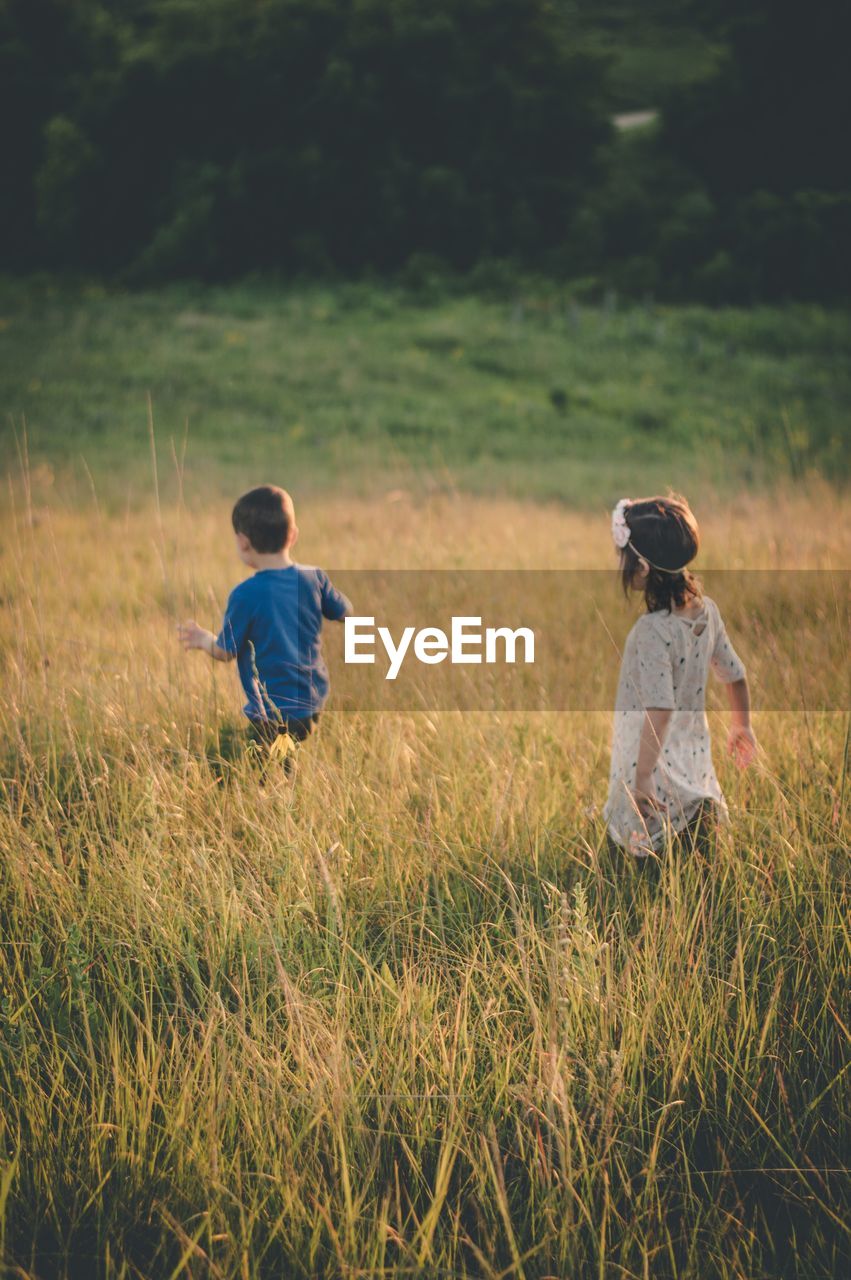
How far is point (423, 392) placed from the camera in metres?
15.7

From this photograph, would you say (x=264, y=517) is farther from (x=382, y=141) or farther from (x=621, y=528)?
(x=382, y=141)

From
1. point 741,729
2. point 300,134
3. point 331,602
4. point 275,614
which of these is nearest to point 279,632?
point 275,614

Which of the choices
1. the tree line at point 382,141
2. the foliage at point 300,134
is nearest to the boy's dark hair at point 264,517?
the tree line at point 382,141

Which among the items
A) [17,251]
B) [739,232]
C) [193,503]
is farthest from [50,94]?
[193,503]

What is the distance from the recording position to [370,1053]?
1686 millimetres

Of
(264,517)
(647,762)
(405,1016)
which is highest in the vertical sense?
(264,517)

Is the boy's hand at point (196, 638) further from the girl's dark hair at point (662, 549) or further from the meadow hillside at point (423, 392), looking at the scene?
A: the meadow hillside at point (423, 392)

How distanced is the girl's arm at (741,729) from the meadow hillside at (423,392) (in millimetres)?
5351

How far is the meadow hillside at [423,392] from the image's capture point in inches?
412

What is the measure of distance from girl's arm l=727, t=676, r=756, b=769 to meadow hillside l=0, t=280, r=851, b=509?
17.6 feet

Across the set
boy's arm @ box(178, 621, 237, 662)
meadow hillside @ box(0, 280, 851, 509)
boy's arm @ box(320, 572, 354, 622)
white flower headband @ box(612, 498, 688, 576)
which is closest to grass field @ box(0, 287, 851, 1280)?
boy's arm @ box(178, 621, 237, 662)

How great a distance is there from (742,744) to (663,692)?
0.39 meters

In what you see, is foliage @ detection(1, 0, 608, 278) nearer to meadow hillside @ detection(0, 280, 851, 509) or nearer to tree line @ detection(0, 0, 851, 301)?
tree line @ detection(0, 0, 851, 301)

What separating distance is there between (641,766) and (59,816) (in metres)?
1.66
